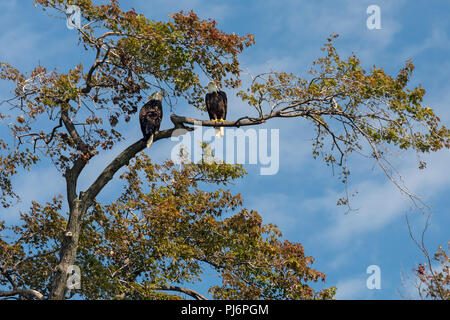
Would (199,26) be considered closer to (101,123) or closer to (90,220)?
(101,123)

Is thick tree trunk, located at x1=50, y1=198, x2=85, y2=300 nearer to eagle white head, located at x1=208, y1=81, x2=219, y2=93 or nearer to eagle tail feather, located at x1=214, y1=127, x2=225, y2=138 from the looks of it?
eagle tail feather, located at x1=214, y1=127, x2=225, y2=138

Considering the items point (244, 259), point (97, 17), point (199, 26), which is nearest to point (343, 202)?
point (244, 259)

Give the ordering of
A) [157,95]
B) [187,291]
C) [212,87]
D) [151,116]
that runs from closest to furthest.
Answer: [151,116] < [212,87] < [157,95] < [187,291]

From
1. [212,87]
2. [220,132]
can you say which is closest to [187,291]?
[220,132]

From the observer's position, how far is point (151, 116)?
12.6 meters

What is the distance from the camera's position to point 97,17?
12484 mm

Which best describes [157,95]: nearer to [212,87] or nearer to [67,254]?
[212,87]

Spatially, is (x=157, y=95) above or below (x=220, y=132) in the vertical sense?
above

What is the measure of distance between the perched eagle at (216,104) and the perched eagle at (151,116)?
1.04 meters

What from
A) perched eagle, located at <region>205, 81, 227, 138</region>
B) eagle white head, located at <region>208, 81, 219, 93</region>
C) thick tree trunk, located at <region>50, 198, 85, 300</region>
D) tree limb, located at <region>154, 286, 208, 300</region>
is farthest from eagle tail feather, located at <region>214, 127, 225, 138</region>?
tree limb, located at <region>154, 286, 208, 300</region>

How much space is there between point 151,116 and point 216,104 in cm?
138

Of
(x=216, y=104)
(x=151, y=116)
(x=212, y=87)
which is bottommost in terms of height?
(x=151, y=116)

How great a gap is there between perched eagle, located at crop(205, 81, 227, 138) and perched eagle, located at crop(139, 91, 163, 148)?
1.04 metres

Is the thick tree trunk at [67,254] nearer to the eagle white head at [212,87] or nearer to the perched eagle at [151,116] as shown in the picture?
the perched eagle at [151,116]
